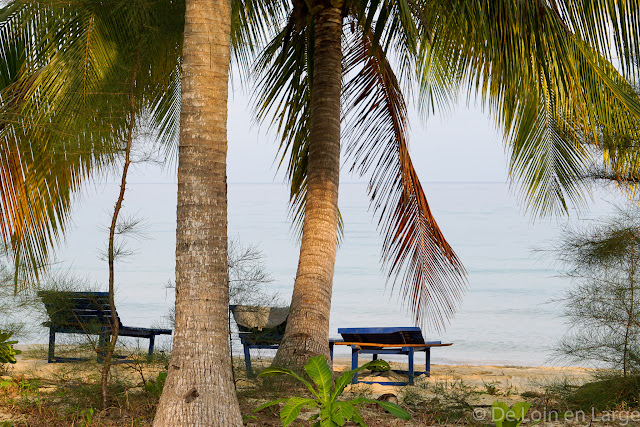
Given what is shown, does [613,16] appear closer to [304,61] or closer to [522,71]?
[522,71]

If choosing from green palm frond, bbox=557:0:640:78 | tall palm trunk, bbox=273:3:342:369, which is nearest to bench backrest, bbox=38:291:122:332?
tall palm trunk, bbox=273:3:342:369

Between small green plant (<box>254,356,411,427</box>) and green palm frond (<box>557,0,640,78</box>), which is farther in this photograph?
green palm frond (<box>557,0,640,78</box>)

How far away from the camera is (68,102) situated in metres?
4.98

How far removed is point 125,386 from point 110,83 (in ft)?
7.03

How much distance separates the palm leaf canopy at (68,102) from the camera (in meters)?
4.79

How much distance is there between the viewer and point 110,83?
15.6ft

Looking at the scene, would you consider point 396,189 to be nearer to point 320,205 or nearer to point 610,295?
point 320,205

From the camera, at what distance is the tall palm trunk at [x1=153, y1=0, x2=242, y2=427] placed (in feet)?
12.1

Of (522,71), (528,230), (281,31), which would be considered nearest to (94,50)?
(281,31)

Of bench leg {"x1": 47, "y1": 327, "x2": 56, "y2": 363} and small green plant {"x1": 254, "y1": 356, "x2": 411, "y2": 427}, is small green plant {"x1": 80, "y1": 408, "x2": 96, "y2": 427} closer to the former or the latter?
small green plant {"x1": 254, "y1": 356, "x2": 411, "y2": 427}

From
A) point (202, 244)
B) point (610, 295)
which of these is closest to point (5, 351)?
point (202, 244)

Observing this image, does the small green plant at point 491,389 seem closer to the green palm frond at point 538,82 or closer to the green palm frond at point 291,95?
the green palm frond at point 538,82

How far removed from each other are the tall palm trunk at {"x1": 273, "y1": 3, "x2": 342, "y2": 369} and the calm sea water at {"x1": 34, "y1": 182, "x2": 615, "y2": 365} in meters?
0.92

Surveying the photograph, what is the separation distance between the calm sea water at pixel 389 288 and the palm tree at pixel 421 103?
682 millimetres
